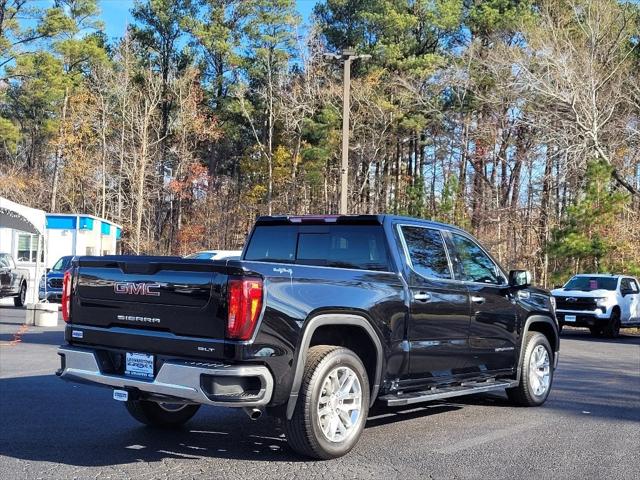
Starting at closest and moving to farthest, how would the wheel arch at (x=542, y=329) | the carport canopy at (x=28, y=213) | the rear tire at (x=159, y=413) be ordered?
the rear tire at (x=159, y=413)
the wheel arch at (x=542, y=329)
the carport canopy at (x=28, y=213)

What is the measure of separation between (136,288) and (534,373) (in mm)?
5026

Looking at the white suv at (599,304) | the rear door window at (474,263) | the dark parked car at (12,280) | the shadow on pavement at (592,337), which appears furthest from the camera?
the dark parked car at (12,280)

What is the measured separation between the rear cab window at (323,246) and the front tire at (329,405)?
3.96 feet

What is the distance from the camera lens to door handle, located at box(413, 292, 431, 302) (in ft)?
22.7

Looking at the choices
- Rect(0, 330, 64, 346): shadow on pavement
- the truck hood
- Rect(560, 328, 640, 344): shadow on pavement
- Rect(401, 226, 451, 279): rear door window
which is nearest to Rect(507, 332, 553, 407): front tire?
Rect(401, 226, 451, 279): rear door window

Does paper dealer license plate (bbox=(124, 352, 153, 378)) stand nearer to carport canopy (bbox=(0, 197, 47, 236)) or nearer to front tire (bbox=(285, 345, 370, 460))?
front tire (bbox=(285, 345, 370, 460))

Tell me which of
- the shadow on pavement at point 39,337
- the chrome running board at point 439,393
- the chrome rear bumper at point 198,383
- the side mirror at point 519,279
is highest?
the side mirror at point 519,279

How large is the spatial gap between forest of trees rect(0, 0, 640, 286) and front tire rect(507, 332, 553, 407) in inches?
1029

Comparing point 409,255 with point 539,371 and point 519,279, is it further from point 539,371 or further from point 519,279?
point 539,371

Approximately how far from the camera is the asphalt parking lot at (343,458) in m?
5.79

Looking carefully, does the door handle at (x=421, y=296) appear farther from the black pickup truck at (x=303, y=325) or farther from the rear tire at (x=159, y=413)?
the rear tire at (x=159, y=413)

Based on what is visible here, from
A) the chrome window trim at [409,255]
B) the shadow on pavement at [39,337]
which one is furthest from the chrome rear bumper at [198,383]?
the shadow on pavement at [39,337]

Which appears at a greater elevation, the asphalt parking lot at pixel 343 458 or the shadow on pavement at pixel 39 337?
the shadow on pavement at pixel 39 337

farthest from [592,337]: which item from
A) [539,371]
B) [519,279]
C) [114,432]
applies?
[114,432]
